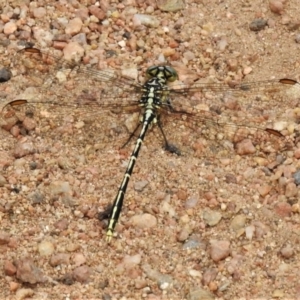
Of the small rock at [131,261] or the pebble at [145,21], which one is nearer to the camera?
the small rock at [131,261]

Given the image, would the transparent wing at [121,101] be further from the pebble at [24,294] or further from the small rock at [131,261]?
the pebble at [24,294]

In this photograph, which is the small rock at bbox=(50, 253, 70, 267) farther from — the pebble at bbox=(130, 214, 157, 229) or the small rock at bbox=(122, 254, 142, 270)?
the pebble at bbox=(130, 214, 157, 229)

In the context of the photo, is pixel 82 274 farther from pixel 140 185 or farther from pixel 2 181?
pixel 2 181

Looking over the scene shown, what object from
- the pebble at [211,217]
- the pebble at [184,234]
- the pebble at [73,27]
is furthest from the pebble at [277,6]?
the pebble at [184,234]

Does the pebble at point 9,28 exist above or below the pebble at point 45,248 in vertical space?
above

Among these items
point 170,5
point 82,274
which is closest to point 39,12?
point 170,5

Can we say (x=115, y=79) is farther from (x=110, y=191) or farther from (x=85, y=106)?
(x=110, y=191)

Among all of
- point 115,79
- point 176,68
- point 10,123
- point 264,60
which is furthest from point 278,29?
point 10,123
